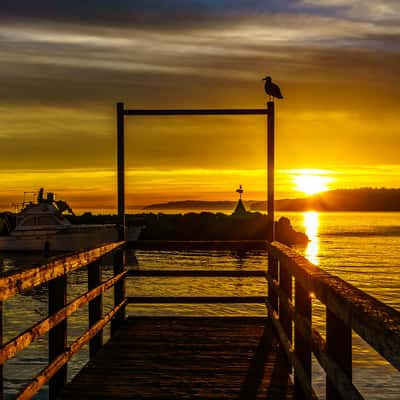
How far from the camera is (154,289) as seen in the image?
33.7 meters

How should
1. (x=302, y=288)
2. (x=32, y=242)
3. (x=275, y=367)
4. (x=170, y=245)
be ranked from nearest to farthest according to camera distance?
(x=302, y=288), (x=275, y=367), (x=170, y=245), (x=32, y=242)

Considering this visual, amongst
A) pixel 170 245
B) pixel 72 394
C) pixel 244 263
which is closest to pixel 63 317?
pixel 72 394

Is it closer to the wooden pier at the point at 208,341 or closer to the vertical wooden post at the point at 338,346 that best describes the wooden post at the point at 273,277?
the wooden pier at the point at 208,341

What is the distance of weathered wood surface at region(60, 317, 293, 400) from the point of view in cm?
634

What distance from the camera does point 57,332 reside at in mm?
5980

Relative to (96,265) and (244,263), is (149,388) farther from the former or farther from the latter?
(244,263)

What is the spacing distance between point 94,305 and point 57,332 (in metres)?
1.93

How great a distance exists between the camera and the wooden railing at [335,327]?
295 cm

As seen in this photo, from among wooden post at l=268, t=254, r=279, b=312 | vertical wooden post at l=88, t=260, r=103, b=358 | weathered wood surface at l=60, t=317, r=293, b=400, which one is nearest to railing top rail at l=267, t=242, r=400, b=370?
weathered wood surface at l=60, t=317, r=293, b=400

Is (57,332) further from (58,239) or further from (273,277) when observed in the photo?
(58,239)

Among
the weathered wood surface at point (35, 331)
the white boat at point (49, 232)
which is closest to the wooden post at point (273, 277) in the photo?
the weathered wood surface at point (35, 331)

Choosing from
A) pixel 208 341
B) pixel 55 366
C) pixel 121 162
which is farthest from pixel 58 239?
pixel 55 366

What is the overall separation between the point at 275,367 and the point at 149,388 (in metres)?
1.46

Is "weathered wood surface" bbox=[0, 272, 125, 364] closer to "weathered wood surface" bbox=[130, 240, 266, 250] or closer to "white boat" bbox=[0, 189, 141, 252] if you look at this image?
"weathered wood surface" bbox=[130, 240, 266, 250]
